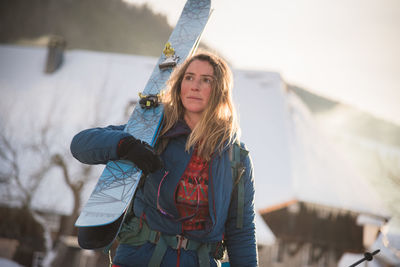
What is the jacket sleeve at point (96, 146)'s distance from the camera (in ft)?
4.43

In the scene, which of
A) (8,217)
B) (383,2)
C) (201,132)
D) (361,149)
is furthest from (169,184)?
(361,149)

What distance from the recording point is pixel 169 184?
56.7 inches

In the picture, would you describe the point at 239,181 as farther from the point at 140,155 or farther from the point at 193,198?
the point at 140,155

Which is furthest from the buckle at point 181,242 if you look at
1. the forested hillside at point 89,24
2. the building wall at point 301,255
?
the forested hillside at point 89,24

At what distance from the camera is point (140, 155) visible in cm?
135

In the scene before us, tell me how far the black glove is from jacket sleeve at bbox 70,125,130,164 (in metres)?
0.03

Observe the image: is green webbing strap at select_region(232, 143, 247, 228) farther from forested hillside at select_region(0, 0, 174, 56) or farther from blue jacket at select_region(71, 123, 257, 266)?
forested hillside at select_region(0, 0, 174, 56)

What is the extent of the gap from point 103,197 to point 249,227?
0.74 metres

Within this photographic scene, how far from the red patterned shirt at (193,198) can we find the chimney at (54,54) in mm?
15106

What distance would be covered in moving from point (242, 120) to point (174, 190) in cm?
1045

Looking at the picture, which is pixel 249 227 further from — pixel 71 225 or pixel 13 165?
pixel 13 165

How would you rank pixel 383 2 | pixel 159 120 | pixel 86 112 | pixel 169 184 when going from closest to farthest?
1. pixel 169 184
2. pixel 159 120
3. pixel 86 112
4. pixel 383 2

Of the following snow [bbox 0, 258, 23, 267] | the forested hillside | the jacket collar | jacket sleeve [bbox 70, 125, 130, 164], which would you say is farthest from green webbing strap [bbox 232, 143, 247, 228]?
the forested hillside

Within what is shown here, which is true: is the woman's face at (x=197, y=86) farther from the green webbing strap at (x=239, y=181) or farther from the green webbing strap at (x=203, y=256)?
the green webbing strap at (x=203, y=256)
